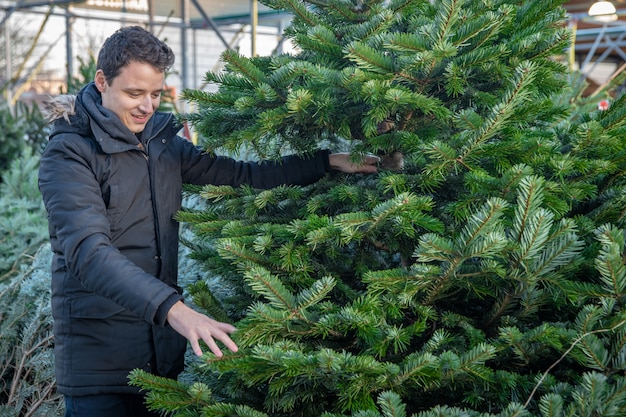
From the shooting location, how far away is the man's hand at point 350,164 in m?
1.95

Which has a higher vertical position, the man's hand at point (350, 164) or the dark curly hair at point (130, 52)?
the dark curly hair at point (130, 52)

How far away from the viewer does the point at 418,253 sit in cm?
149

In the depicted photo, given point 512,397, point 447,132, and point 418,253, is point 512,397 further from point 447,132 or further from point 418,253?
point 447,132

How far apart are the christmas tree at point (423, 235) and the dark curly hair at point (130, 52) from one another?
0.53 ft

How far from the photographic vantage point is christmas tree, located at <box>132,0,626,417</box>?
4.79ft

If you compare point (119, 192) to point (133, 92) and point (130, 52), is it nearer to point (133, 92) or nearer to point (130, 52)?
point (133, 92)

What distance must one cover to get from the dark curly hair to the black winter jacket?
0.38 ft

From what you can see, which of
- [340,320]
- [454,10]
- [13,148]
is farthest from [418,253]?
[13,148]

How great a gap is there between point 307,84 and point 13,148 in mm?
6045

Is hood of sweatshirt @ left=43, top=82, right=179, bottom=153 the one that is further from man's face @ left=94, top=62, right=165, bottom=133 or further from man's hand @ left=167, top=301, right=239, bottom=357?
man's hand @ left=167, top=301, right=239, bottom=357

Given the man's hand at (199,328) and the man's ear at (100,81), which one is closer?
the man's hand at (199,328)

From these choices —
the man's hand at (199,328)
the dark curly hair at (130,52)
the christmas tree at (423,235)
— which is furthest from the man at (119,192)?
the man's hand at (199,328)

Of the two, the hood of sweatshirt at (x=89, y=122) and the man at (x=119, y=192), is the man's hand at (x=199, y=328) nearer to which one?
the man at (x=119, y=192)

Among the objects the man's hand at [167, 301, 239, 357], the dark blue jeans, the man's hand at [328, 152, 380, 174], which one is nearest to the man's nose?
the man's hand at [328, 152, 380, 174]
